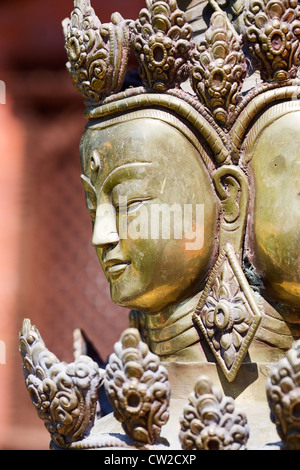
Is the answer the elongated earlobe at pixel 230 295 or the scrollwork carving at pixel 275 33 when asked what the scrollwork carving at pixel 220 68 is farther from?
the elongated earlobe at pixel 230 295

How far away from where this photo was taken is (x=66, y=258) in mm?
3193

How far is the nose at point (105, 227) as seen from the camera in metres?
2.04

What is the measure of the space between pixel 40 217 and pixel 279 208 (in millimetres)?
1467

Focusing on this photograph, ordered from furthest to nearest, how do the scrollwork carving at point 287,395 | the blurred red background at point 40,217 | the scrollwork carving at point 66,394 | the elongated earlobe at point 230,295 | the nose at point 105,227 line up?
the blurred red background at point 40,217 < the nose at point 105,227 < the elongated earlobe at point 230,295 < the scrollwork carving at point 66,394 < the scrollwork carving at point 287,395

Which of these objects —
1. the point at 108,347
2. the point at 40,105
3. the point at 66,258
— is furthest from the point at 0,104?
the point at 108,347

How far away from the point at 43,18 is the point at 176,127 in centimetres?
128

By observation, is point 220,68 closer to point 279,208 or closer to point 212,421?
point 279,208

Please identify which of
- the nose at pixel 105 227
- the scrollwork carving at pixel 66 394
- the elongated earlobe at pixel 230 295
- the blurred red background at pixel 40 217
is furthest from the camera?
the blurred red background at pixel 40 217

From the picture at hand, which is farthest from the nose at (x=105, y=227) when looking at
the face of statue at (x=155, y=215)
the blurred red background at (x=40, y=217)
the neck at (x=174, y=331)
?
the blurred red background at (x=40, y=217)

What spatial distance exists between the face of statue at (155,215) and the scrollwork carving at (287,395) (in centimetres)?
46

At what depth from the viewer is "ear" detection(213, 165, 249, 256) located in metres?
2.01

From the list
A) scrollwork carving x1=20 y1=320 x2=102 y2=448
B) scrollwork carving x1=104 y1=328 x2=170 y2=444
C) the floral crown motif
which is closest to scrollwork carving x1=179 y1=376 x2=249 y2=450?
scrollwork carving x1=104 y1=328 x2=170 y2=444

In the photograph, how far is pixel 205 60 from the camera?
198cm

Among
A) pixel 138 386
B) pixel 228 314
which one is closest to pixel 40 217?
pixel 228 314
